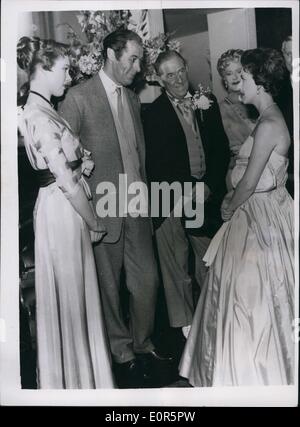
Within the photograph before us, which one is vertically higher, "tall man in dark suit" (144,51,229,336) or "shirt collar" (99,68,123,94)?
"shirt collar" (99,68,123,94)

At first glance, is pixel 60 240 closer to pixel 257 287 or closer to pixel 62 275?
pixel 62 275

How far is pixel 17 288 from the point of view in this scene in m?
2.35

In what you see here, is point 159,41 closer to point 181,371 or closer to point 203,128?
point 203,128

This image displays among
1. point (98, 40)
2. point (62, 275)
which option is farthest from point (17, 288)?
point (98, 40)

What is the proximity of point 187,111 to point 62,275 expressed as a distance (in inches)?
26.4

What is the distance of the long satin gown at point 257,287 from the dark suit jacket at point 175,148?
6 cm

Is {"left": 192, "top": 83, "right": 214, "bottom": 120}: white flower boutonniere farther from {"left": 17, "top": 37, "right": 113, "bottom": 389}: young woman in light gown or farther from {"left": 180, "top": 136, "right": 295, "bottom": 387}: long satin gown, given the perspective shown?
{"left": 17, "top": 37, "right": 113, "bottom": 389}: young woman in light gown

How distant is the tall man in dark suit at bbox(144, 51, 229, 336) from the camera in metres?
2.33

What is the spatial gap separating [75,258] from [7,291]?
0.82 ft

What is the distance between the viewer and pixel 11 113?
2332 mm

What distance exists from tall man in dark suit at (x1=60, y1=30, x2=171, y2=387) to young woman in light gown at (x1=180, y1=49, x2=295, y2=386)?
0.78 feet

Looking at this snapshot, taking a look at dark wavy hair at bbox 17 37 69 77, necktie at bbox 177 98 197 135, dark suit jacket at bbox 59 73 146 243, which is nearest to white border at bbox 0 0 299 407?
dark wavy hair at bbox 17 37 69 77

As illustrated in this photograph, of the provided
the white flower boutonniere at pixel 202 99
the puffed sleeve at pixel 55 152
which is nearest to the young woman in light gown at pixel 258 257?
the white flower boutonniere at pixel 202 99

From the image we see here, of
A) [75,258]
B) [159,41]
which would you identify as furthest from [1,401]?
[159,41]
